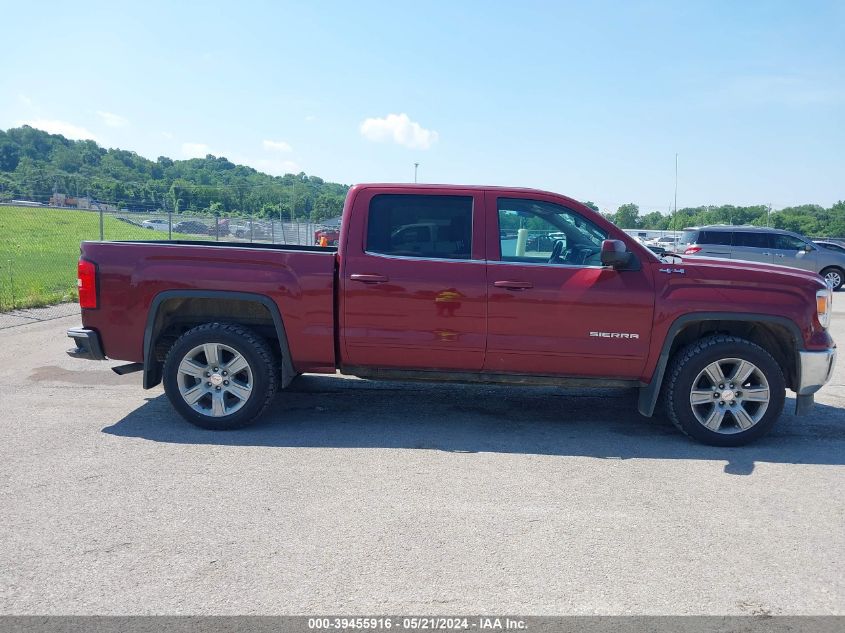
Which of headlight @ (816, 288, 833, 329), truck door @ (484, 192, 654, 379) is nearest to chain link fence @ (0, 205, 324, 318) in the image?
truck door @ (484, 192, 654, 379)

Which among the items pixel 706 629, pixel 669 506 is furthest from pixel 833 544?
pixel 706 629

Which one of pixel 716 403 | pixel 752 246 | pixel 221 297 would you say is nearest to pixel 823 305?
pixel 716 403

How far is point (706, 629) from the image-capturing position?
3.03 meters

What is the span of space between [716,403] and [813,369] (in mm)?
776

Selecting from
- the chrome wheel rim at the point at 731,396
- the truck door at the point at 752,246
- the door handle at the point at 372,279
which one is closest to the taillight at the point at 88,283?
the door handle at the point at 372,279

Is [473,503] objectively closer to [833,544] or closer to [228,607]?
[228,607]

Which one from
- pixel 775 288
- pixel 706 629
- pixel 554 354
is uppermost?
pixel 775 288

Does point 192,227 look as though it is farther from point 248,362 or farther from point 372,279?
point 372,279

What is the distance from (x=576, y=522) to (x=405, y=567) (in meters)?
1.11

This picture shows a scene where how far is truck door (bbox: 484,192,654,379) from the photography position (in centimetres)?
548

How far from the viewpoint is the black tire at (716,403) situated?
548 cm

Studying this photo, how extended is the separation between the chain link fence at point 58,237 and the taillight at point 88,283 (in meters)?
6.75

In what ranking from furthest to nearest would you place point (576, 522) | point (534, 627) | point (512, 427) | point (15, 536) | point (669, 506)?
point (512, 427) < point (669, 506) < point (576, 522) < point (15, 536) < point (534, 627)

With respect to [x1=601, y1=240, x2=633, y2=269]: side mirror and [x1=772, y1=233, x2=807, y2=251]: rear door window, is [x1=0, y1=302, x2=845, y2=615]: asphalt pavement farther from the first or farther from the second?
[x1=772, y1=233, x2=807, y2=251]: rear door window
